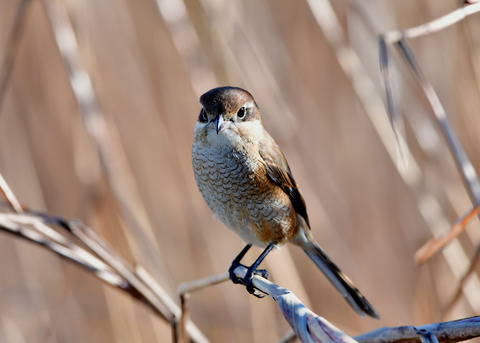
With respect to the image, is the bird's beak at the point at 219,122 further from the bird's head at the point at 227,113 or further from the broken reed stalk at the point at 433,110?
the broken reed stalk at the point at 433,110

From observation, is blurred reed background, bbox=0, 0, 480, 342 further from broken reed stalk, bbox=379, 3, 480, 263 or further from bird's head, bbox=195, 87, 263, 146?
broken reed stalk, bbox=379, 3, 480, 263

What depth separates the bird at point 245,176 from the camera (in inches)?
78.2

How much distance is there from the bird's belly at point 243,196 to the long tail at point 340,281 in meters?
0.19

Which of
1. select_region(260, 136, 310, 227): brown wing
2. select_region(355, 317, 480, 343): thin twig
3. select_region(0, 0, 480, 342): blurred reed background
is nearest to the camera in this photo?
Answer: select_region(355, 317, 480, 343): thin twig

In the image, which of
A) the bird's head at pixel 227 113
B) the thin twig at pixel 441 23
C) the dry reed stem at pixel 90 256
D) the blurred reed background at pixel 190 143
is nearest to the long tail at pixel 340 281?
the blurred reed background at pixel 190 143

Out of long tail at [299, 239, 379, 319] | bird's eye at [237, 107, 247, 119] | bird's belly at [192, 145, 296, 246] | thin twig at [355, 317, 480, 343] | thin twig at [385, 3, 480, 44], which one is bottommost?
long tail at [299, 239, 379, 319]

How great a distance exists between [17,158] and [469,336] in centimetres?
259

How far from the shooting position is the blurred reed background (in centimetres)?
243

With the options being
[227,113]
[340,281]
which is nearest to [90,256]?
[227,113]

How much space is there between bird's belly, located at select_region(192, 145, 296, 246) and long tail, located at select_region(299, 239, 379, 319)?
19 cm

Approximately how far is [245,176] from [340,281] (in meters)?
0.59

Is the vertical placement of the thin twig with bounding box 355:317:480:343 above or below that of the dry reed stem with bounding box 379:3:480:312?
below

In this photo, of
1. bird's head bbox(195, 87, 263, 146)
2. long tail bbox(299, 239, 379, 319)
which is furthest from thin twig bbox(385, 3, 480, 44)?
long tail bbox(299, 239, 379, 319)

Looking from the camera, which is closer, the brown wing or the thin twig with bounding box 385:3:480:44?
the thin twig with bounding box 385:3:480:44
